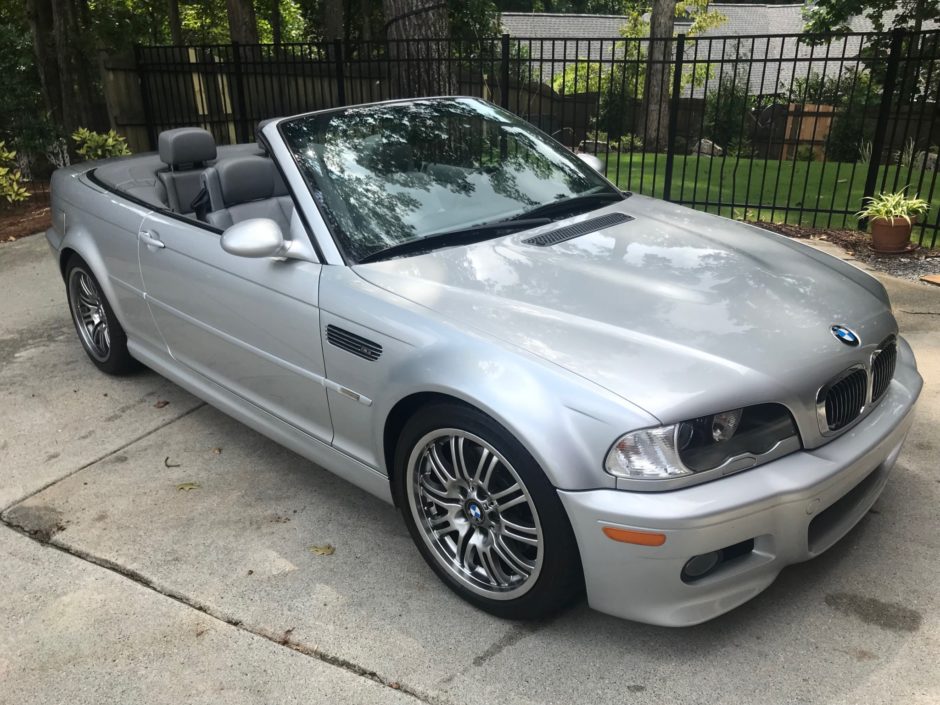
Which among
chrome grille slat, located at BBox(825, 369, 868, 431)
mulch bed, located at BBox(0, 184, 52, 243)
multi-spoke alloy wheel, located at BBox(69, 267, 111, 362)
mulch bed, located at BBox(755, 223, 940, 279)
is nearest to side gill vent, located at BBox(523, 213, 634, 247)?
chrome grille slat, located at BBox(825, 369, 868, 431)

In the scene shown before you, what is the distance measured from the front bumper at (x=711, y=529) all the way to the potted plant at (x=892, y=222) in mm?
4897

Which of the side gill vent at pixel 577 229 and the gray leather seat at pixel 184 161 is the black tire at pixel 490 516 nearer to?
the side gill vent at pixel 577 229

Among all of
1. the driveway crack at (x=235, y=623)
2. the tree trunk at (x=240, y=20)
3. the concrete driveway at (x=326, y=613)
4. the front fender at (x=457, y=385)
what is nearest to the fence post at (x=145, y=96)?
the tree trunk at (x=240, y=20)

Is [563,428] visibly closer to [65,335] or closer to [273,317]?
[273,317]

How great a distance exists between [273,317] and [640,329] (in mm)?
1487

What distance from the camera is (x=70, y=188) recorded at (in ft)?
15.2

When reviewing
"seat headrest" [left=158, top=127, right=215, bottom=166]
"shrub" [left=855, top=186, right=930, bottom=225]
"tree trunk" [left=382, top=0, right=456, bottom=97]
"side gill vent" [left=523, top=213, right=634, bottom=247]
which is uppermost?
"tree trunk" [left=382, top=0, right=456, bottom=97]

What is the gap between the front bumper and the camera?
2.21 meters

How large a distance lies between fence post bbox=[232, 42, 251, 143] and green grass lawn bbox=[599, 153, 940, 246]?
5.11m

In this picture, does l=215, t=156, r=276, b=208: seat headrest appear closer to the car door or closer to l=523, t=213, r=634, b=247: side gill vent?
the car door

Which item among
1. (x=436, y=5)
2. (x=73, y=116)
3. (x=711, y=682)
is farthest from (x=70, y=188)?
(x=73, y=116)

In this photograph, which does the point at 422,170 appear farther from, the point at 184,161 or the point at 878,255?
the point at 878,255

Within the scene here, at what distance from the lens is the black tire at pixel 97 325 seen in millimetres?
4520

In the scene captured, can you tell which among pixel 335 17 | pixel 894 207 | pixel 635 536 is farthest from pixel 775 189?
pixel 335 17
